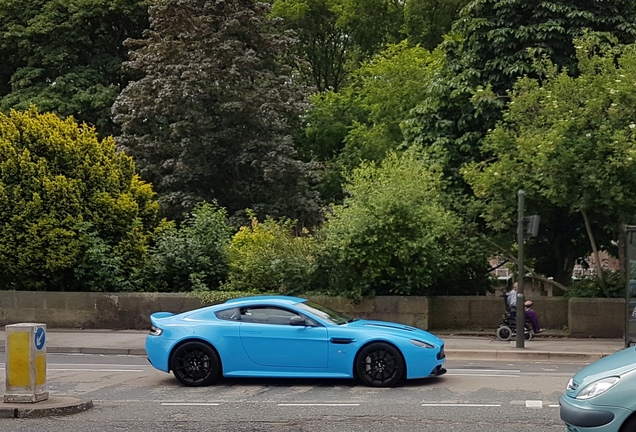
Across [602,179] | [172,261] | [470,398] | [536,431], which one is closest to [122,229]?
[172,261]

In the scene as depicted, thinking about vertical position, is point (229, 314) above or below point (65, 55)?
below

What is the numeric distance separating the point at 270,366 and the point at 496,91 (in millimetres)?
13996

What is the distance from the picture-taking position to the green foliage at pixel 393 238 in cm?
2061

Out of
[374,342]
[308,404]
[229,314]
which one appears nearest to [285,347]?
[229,314]

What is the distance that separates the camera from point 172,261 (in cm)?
→ 2309

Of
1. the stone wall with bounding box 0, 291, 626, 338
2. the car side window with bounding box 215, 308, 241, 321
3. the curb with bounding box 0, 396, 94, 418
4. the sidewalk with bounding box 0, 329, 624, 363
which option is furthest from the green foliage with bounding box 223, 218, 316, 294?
the curb with bounding box 0, 396, 94, 418

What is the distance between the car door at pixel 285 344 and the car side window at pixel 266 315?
1.0 inches

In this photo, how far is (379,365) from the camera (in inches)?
502

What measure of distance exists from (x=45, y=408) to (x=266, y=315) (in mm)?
3786

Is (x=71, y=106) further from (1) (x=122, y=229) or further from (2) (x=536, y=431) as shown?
(2) (x=536, y=431)

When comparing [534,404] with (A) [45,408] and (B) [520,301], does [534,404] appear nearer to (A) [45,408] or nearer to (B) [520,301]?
(A) [45,408]

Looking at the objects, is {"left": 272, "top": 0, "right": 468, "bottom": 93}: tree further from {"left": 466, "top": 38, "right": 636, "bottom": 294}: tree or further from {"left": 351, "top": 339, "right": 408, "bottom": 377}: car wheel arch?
{"left": 351, "top": 339, "right": 408, "bottom": 377}: car wheel arch

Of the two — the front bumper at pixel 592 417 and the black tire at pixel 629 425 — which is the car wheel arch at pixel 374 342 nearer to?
the front bumper at pixel 592 417

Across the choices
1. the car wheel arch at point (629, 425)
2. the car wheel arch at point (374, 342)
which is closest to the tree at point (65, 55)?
the car wheel arch at point (374, 342)
